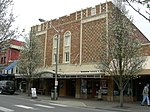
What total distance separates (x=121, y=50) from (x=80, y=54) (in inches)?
481

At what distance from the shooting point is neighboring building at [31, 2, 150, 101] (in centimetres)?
3027

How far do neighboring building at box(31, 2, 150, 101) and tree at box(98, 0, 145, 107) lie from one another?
5.87 m

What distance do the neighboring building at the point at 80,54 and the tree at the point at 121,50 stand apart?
5.87 meters

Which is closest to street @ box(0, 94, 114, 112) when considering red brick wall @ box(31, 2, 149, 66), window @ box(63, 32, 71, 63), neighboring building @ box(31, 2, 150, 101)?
neighboring building @ box(31, 2, 150, 101)

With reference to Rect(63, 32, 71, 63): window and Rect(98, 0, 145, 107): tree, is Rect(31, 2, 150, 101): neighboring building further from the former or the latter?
Rect(98, 0, 145, 107): tree

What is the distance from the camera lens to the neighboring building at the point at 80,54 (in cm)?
3027

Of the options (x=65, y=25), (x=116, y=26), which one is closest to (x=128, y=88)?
(x=116, y=26)

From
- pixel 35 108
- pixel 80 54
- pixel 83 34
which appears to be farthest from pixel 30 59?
pixel 35 108

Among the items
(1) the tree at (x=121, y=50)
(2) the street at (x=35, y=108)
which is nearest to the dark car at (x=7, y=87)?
(2) the street at (x=35, y=108)

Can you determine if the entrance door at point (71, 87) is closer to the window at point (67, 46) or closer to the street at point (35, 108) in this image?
the window at point (67, 46)

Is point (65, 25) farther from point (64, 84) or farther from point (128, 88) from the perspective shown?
point (128, 88)

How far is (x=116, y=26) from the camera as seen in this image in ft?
71.5

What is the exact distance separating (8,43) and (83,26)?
70.8ft

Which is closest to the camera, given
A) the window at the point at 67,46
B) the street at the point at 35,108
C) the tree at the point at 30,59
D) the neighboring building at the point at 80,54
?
the street at the point at 35,108
